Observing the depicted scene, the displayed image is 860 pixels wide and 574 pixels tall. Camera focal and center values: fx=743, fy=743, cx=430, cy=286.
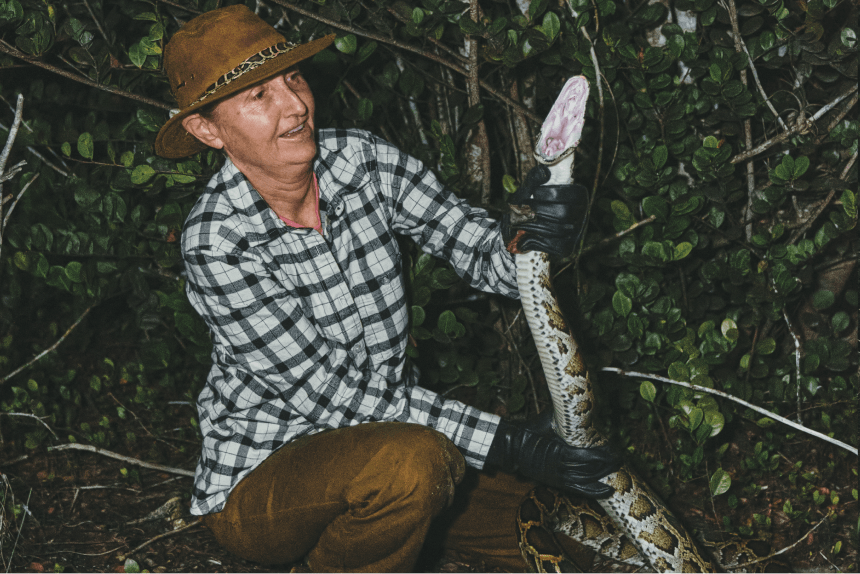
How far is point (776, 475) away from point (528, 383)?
3.64 ft

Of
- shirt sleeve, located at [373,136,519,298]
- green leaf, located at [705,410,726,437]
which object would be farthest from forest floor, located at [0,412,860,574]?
shirt sleeve, located at [373,136,519,298]

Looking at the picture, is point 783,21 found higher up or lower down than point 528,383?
higher up

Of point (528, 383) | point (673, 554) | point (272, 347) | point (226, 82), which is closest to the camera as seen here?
point (226, 82)

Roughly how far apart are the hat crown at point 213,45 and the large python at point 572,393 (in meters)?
0.93

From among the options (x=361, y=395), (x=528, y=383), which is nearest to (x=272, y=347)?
(x=361, y=395)

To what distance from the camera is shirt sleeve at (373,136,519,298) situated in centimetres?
262

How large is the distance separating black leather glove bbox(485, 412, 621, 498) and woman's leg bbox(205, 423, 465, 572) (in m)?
0.21

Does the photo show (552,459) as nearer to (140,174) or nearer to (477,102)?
(477,102)

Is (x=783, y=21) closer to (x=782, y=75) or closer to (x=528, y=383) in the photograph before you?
(x=782, y=75)

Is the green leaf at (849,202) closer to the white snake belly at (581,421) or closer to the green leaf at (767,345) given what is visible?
the green leaf at (767,345)

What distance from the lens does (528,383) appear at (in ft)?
11.1

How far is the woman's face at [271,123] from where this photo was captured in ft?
7.58

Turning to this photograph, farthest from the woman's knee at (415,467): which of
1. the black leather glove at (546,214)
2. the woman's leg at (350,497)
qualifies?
the black leather glove at (546,214)

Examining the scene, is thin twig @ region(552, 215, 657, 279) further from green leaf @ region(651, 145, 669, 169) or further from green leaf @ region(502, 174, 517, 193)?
green leaf @ region(502, 174, 517, 193)
